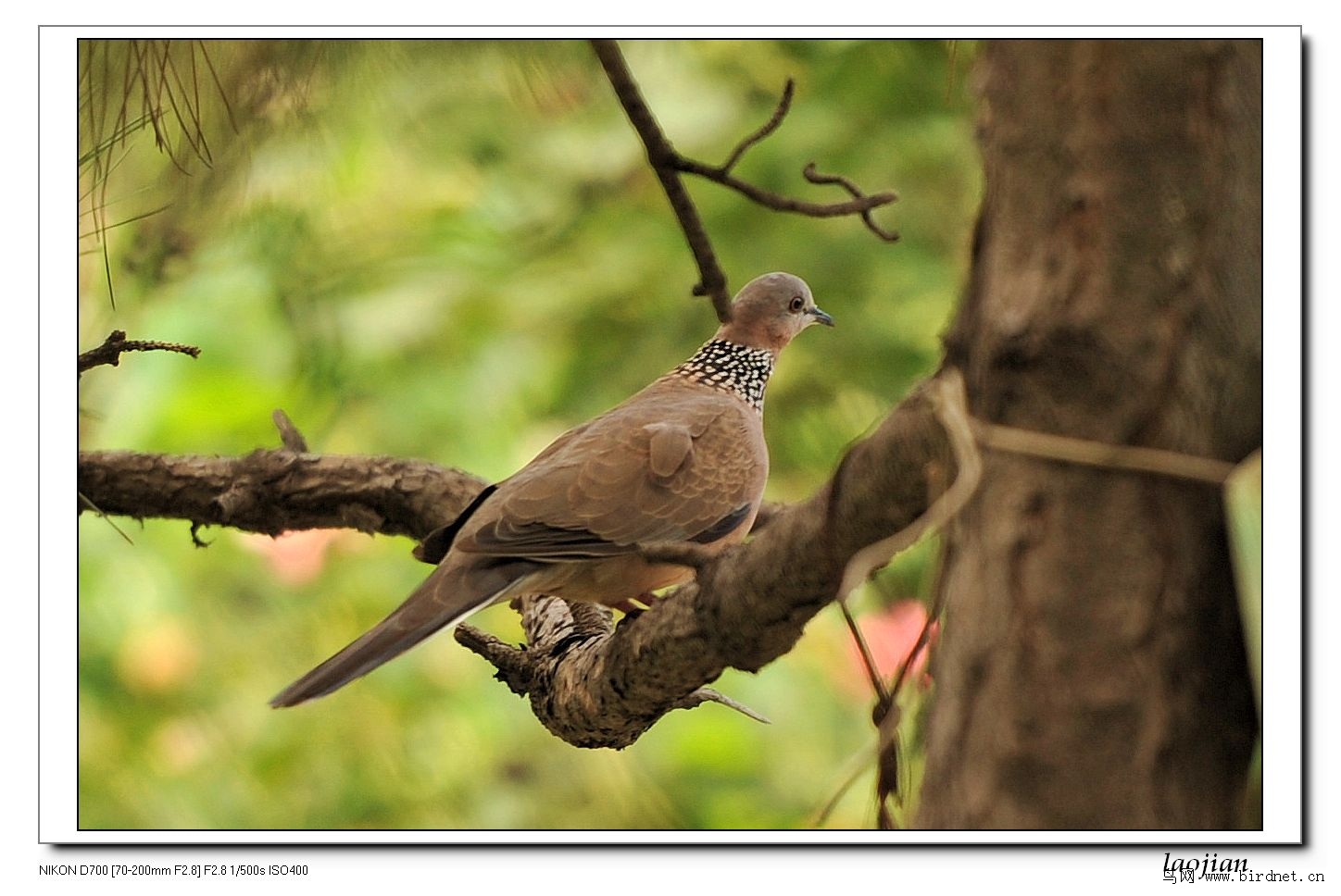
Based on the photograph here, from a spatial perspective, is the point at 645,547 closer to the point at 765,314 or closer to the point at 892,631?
the point at 892,631

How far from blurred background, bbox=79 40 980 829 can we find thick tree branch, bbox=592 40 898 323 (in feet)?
0.25

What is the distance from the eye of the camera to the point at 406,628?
5.58 feet

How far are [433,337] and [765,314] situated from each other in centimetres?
98

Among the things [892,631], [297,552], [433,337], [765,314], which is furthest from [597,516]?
[433,337]

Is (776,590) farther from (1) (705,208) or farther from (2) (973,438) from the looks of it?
(1) (705,208)

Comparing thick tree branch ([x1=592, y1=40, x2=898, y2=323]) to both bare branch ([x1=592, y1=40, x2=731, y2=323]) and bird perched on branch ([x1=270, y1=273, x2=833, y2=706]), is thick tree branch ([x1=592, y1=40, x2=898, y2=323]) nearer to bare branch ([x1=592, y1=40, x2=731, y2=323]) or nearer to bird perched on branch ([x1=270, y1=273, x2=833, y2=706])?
bare branch ([x1=592, y1=40, x2=731, y2=323])

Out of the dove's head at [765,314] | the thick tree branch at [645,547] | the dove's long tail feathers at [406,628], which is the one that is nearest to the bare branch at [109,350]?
the thick tree branch at [645,547]

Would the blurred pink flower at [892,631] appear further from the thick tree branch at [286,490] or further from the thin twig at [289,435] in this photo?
the thin twig at [289,435]

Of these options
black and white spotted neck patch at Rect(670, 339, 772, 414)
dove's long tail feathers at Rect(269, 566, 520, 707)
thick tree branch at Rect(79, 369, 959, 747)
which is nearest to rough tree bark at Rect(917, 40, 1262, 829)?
thick tree branch at Rect(79, 369, 959, 747)

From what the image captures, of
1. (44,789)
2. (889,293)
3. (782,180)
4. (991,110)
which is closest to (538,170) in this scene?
(782,180)

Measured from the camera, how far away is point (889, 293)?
2633mm

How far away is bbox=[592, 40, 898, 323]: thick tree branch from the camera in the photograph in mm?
1849
